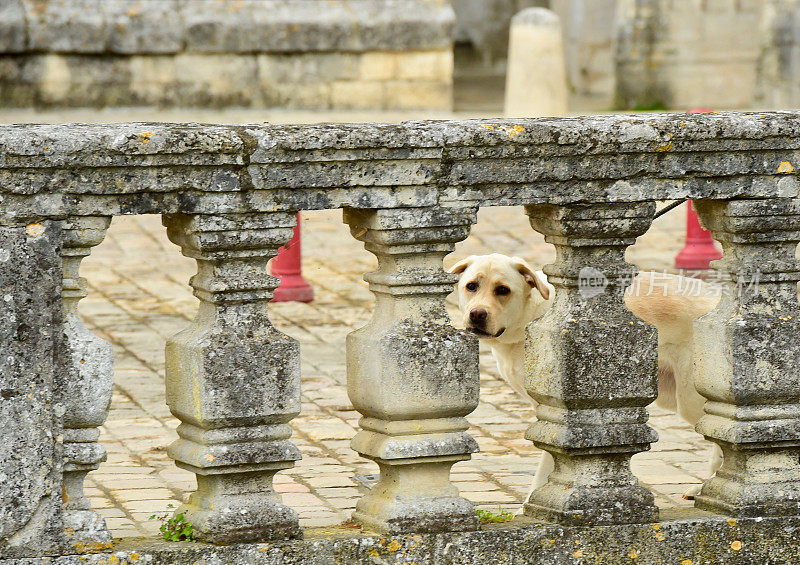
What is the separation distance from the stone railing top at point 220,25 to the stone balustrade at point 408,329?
1366 cm

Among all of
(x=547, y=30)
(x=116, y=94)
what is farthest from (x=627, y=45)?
(x=116, y=94)

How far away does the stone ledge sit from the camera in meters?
3.47

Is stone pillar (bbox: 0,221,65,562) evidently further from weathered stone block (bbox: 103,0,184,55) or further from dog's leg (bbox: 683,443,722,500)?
weathered stone block (bbox: 103,0,184,55)

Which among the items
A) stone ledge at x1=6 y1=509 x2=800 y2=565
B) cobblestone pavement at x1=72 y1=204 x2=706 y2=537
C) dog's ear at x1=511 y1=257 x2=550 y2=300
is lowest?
cobblestone pavement at x1=72 y1=204 x2=706 y2=537

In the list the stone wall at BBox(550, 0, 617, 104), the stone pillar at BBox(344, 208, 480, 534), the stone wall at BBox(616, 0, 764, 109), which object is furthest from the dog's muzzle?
the stone wall at BBox(550, 0, 617, 104)

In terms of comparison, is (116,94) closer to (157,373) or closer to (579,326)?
(157,373)

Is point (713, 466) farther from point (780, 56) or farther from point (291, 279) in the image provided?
point (780, 56)

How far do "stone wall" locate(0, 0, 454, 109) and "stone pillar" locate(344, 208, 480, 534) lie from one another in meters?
13.7

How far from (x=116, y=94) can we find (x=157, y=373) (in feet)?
→ 33.9

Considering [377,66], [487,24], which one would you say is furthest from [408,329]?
[487,24]

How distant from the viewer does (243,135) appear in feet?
11.1

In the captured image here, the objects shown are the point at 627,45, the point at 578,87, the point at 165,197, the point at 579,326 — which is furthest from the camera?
the point at 578,87

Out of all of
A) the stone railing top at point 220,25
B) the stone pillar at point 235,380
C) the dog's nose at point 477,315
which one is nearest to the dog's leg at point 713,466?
the dog's nose at point 477,315

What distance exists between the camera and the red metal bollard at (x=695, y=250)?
9.98m
